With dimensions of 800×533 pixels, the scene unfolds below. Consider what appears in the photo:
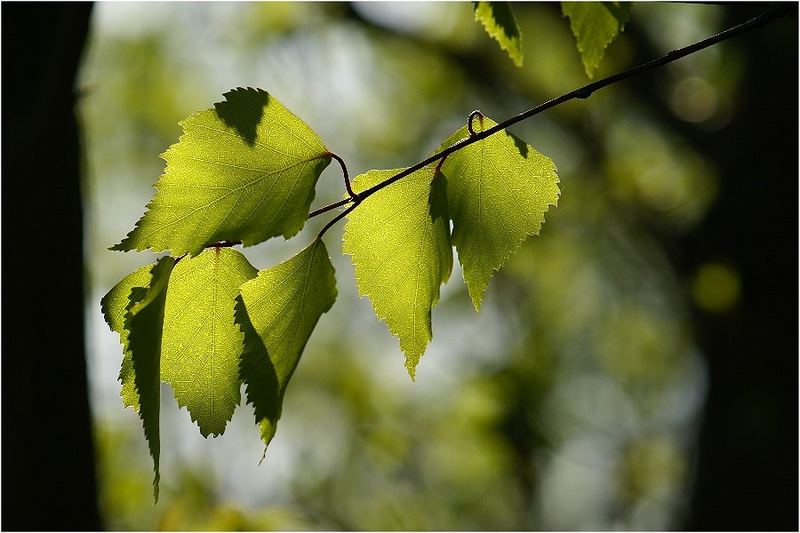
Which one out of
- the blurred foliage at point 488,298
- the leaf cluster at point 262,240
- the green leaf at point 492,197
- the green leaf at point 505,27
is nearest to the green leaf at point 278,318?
the leaf cluster at point 262,240

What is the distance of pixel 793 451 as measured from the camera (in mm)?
3211

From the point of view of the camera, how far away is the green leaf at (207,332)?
2.27 feet

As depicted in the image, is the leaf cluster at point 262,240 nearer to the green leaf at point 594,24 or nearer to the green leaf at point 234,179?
the green leaf at point 234,179

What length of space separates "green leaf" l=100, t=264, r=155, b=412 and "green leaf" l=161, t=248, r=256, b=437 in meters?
0.03

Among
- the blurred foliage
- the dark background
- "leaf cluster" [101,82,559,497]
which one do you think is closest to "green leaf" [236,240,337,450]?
"leaf cluster" [101,82,559,497]

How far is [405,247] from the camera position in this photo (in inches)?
28.4

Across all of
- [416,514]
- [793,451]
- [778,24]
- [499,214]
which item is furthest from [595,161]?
[499,214]

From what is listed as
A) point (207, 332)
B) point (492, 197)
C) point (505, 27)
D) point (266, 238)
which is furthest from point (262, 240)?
point (505, 27)

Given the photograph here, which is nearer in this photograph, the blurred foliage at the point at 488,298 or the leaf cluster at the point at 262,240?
the leaf cluster at the point at 262,240

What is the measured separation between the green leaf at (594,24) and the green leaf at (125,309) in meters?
0.54

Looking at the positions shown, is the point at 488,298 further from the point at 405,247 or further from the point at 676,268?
the point at 405,247

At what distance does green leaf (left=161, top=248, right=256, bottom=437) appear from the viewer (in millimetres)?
693

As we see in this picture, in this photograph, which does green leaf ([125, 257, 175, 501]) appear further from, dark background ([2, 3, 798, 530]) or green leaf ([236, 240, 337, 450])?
dark background ([2, 3, 798, 530])

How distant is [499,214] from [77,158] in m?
0.92
